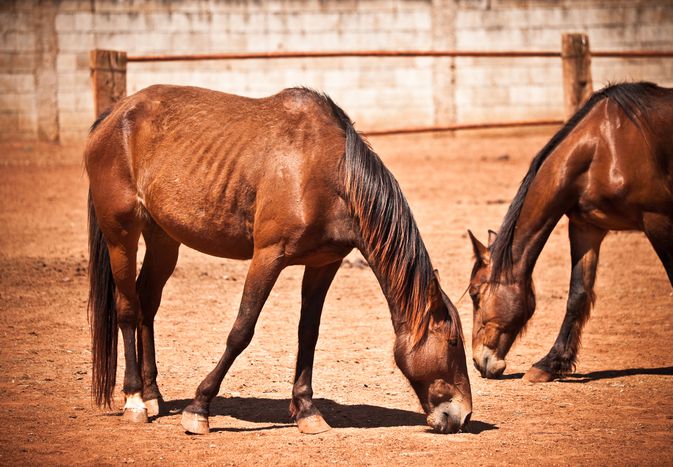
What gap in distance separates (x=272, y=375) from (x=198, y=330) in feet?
4.00

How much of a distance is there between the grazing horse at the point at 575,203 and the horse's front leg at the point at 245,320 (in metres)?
1.76

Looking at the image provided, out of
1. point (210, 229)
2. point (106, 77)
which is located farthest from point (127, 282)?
point (106, 77)

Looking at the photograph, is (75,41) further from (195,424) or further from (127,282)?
(195,424)

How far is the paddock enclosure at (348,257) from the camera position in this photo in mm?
4922

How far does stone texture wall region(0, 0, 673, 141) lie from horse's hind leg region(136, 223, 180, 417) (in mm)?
10899

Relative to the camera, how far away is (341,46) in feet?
55.2

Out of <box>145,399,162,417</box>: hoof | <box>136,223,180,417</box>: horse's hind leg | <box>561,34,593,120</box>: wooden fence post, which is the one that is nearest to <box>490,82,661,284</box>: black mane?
<box>136,223,180,417</box>: horse's hind leg

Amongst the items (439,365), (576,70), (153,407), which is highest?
(576,70)

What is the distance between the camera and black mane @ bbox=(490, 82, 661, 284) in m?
6.17

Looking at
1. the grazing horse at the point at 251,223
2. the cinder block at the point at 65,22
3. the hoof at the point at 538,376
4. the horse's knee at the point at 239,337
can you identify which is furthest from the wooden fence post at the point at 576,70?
the cinder block at the point at 65,22

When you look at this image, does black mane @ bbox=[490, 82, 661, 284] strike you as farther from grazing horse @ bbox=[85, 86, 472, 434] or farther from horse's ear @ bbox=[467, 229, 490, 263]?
grazing horse @ bbox=[85, 86, 472, 434]

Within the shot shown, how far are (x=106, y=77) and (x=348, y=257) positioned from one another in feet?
10.2

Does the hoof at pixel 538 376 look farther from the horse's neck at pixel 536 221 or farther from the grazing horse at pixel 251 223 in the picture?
the grazing horse at pixel 251 223

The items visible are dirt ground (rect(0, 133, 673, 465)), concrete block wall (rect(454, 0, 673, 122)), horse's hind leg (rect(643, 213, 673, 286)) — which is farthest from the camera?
concrete block wall (rect(454, 0, 673, 122))
